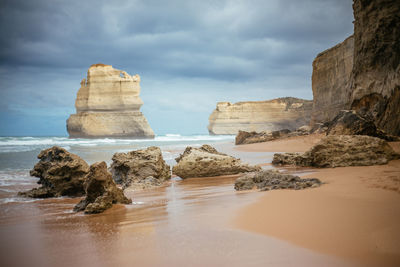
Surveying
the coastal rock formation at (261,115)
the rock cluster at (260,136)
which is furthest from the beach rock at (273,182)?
the coastal rock formation at (261,115)

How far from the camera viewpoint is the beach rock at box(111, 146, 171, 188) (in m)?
5.92

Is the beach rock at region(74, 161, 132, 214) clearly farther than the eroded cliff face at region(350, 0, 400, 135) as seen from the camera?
No

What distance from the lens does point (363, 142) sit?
537 centimetres

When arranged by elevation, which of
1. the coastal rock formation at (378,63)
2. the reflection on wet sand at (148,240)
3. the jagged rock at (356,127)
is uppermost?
the coastal rock formation at (378,63)

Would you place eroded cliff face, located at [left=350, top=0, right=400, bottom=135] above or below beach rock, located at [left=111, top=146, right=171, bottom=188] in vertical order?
above

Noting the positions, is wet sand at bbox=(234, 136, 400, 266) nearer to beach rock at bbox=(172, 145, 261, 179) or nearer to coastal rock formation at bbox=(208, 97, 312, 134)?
beach rock at bbox=(172, 145, 261, 179)

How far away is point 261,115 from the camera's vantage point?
6925cm

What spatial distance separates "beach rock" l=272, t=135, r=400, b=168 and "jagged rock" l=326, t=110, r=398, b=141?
2556 mm

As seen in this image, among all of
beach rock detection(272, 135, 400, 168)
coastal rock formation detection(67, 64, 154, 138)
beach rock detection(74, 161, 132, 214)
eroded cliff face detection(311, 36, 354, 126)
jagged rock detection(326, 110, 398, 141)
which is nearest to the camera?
beach rock detection(74, 161, 132, 214)

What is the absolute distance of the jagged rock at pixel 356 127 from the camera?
25.1 ft

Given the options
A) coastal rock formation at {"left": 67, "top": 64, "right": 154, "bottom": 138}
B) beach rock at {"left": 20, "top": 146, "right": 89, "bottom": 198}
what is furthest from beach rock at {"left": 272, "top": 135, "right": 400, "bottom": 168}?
coastal rock formation at {"left": 67, "top": 64, "right": 154, "bottom": 138}

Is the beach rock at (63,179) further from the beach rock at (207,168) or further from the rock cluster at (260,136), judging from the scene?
the rock cluster at (260,136)

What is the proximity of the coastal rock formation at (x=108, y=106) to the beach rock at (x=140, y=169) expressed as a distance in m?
46.4

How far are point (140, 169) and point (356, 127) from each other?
608cm
